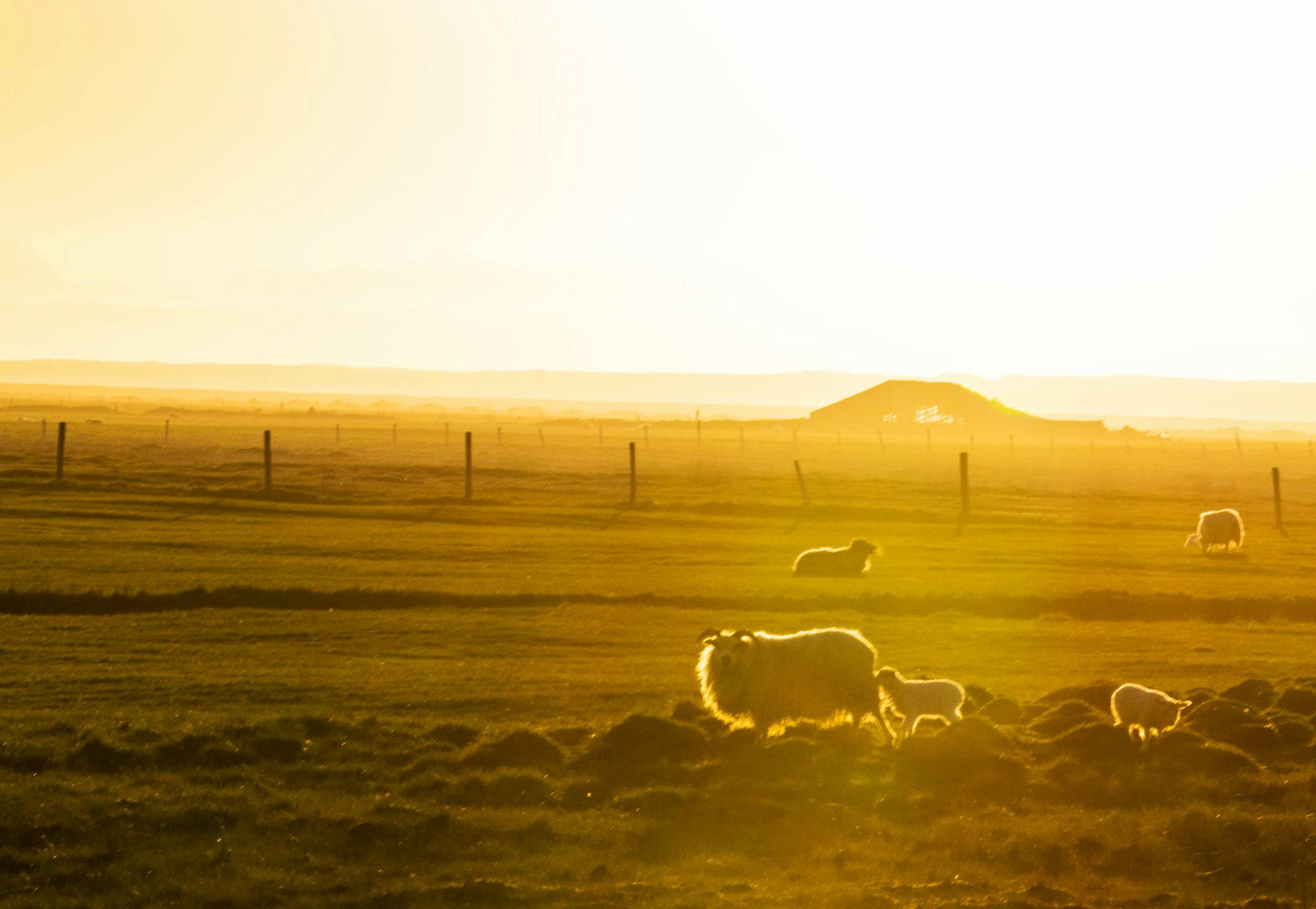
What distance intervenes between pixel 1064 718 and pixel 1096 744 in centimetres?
81

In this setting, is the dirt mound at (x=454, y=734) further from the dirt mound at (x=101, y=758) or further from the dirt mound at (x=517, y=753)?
the dirt mound at (x=101, y=758)

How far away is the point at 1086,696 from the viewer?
13102 millimetres

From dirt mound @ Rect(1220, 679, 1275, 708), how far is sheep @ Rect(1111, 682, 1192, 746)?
6.13 feet

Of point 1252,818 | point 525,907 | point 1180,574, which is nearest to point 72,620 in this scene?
point 525,907

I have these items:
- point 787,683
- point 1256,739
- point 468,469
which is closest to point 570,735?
point 787,683

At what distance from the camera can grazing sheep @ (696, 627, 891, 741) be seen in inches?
486

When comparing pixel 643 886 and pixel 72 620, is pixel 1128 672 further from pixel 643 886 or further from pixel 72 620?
pixel 72 620

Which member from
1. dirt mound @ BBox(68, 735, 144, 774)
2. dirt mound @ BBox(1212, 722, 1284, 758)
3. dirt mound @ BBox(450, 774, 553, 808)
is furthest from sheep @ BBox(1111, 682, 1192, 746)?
dirt mound @ BBox(68, 735, 144, 774)

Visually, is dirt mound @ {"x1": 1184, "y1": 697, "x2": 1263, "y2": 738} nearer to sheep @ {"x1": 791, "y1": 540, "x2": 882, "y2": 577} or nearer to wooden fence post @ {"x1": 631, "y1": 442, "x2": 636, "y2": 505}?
sheep @ {"x1": 791, "y1": 540, "x2": 882, "y2": 577}

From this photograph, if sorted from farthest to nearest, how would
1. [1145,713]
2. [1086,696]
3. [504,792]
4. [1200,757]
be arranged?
[1086,696] → [1145,713] → [1200,757] → [504,792]

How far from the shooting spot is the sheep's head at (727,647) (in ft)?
40.5

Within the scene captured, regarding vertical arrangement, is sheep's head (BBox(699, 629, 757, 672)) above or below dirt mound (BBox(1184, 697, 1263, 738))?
above

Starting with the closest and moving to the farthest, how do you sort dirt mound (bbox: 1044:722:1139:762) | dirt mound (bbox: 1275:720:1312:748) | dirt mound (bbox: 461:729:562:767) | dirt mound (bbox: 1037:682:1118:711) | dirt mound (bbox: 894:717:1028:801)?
1. dirt mound (bbox: 894:717:1028:801)
2. dirt mound (bbox: 461:729:562:767)
3. dirt mound (bbox: 1044:722:1139:762)
4. dirt mound (bbox: 1275:720:1312:748)
5. dirt mound (bbox: 1037:682:1118:711)

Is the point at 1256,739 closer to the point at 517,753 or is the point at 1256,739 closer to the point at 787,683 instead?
the point at 787,683
